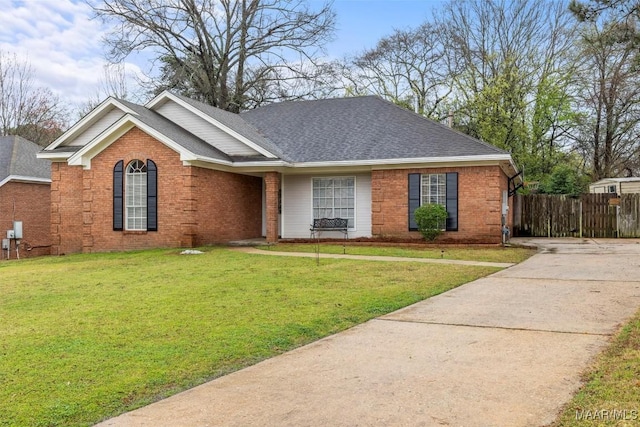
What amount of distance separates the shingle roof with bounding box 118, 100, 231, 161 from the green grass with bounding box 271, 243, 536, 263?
12.5 ft

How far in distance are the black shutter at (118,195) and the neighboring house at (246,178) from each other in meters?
0.03

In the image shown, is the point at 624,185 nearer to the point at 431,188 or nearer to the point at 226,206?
the point at 431,188

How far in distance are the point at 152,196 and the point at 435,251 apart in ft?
29.8

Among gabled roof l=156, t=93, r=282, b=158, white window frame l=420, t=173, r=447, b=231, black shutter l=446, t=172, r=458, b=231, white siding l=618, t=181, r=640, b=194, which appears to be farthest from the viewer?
white siding l=618, t=181, r=640, b=194

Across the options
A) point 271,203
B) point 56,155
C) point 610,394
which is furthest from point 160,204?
point 610,394

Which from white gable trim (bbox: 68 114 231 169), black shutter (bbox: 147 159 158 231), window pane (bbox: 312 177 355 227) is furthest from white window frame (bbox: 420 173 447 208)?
black shutter (bbox: 147 159 158 231)

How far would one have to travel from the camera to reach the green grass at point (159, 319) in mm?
4605

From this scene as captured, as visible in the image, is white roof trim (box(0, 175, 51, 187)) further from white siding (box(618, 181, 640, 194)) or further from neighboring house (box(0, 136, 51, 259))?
white siding (box(618, 181, 640, 194))

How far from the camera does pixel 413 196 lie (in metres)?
18.9

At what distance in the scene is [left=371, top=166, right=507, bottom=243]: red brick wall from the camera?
17938 mm

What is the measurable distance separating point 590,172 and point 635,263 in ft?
82.8

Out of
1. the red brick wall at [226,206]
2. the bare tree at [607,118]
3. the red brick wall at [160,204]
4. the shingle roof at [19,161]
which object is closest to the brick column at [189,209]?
the red brick wall at [160,204]

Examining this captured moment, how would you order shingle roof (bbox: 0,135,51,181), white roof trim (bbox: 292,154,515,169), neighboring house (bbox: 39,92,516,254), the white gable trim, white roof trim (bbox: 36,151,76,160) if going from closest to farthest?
the white gable trim → white roof trim (bbox: 292,154,515,169) → neighboring house (bbox: 39,92,516,254) → white roof trim (bbox: 36,151,76,160) → shingle roof (bbox: 0,135,51,181)

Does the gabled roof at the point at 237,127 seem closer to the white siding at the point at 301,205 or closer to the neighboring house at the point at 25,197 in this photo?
the white siding at the point at 301,205
